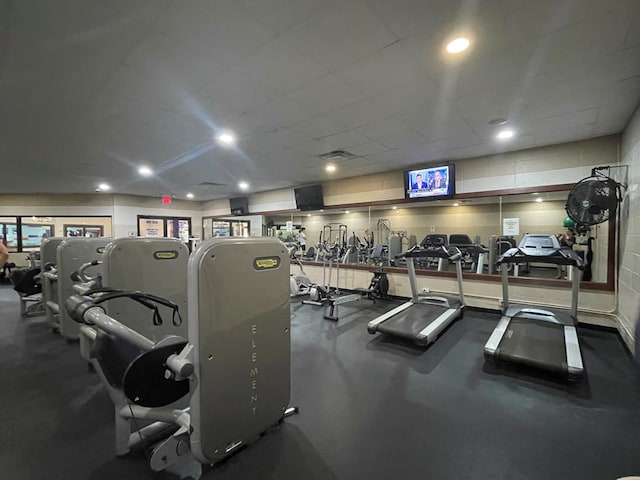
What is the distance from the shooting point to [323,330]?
4.22 meters

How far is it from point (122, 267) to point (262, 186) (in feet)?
20.0

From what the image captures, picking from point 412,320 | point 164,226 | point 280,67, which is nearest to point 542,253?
point 412,320

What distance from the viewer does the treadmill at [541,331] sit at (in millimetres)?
2814

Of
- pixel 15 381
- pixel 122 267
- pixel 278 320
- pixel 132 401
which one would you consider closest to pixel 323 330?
pixel 278 320

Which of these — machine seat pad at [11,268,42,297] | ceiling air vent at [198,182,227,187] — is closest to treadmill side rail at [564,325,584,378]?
machine seat pad at [11,268,42,297]

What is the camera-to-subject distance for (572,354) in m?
2.88

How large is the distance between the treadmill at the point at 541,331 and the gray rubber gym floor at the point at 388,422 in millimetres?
184

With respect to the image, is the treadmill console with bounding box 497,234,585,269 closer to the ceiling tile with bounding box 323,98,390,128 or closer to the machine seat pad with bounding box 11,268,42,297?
the ceiling tile with bounding box 323,98,390,128

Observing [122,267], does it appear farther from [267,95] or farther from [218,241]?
[267,95]

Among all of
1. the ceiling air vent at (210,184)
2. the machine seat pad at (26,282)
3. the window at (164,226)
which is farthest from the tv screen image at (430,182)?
the window at (164,226)

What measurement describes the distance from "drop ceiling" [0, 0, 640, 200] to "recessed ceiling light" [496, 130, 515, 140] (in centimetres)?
11

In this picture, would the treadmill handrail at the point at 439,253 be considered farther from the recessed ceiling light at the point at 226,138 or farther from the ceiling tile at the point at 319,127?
the recessed ceiling light at the point at 226,138

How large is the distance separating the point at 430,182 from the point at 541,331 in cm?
301

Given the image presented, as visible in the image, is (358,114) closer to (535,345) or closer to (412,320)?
(412,320)
